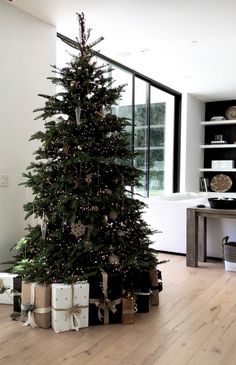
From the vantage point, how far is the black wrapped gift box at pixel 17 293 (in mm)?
2754

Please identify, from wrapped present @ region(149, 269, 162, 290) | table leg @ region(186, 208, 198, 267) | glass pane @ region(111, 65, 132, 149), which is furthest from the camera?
glass pane @ region(111, 65, 132, 149)

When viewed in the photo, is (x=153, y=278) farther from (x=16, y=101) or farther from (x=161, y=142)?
(x=161, y=142)

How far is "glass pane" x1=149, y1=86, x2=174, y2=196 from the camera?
22.0ft

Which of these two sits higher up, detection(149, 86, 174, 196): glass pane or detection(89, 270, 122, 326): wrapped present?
detection(149, 86, 174, 196): glass pane

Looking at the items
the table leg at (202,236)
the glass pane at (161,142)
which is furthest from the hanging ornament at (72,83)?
the glass pane at (161,142)

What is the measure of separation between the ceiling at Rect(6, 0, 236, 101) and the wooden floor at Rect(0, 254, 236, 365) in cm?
272

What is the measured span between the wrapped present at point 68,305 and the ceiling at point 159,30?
2521 mm

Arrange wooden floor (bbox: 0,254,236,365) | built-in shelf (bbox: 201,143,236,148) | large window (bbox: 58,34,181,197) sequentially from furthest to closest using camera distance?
built-in shelf (bbox: 201,143,236,148) < large window (bbox: 58,34,181,197) < wooden floor (bbox: 0,254,236,365)

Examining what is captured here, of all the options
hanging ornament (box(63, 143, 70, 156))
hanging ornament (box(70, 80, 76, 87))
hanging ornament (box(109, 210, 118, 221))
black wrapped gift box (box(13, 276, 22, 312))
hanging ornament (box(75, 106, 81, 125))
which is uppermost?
hanging ornament (box(70, 80, 76, 87))

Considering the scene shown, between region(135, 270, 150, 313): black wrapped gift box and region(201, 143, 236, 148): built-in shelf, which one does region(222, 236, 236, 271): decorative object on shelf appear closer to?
region(135, 270, 150, 313): black wrapped gift box

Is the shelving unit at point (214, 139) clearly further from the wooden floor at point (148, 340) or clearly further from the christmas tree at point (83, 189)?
the christmas tree at point (83, 189)

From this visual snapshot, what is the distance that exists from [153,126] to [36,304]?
479cm

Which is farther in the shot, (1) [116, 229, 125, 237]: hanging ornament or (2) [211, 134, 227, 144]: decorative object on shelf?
(2) [211, 134, 227, 144]: decorative object on shelf

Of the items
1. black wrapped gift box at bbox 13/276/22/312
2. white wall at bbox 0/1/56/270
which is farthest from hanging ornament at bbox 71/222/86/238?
white wall at bbox 0/1/56/270
